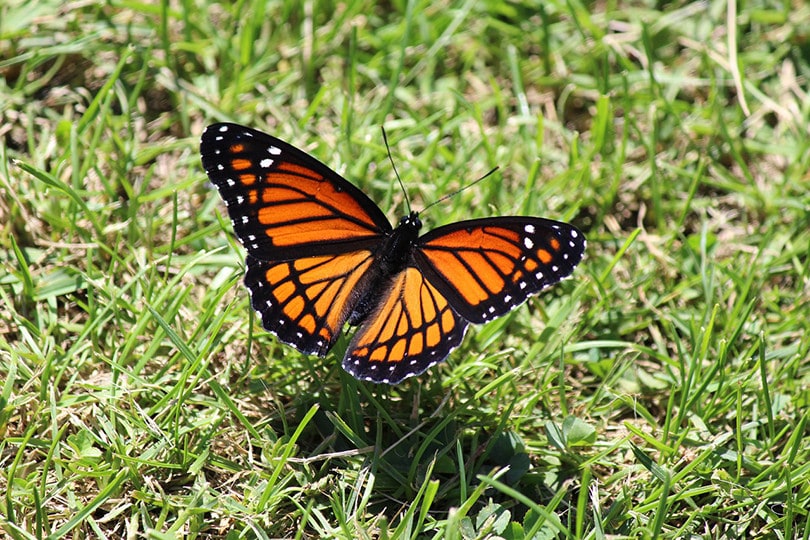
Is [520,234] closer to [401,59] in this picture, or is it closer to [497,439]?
[497,439]

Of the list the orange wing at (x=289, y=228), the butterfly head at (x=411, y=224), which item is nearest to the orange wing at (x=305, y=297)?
the orange wing at (x=289, y=228)

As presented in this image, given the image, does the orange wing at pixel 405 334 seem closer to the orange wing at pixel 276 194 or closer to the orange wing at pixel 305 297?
the orange wing at pixel 305 297

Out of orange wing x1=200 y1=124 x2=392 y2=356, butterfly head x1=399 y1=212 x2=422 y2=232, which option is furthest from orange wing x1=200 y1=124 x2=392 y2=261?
butterfly head x1=399 y1=212 x2=422 y2=232

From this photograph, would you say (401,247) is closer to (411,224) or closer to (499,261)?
(411,224)

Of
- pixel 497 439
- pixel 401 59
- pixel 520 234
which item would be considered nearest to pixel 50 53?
pixel 401 59

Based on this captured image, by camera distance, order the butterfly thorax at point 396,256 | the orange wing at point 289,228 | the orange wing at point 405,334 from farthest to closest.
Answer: the butterfly thorax at point 396,256, the orange wing at point 289,228, the orange wing at point 405,334

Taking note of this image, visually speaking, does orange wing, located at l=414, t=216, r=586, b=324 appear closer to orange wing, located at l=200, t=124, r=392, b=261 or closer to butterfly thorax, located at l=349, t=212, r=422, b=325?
butterfly thorax, located at l=349, t=212, r=422, b=325
